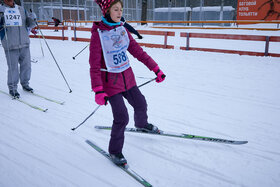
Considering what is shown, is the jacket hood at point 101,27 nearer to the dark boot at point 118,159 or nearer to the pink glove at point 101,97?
the pink glove at point 101,97

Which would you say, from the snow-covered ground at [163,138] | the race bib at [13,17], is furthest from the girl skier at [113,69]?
the race bib at [13,17]

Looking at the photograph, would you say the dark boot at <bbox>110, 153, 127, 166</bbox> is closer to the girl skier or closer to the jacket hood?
the girl skier

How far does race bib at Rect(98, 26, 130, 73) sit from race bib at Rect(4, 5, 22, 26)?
2.86m

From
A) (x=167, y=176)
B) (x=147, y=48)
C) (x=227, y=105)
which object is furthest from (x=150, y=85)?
(x=147, y=48)

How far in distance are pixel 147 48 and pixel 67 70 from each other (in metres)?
5.09

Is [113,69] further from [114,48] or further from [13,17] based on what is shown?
[13,17]

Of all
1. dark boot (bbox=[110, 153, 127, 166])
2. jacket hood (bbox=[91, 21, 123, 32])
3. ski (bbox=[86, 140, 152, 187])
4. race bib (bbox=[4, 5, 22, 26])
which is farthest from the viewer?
race bib (bbox=[4, 5, 22, 26])

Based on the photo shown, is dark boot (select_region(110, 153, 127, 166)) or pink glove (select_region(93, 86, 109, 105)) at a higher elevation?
pink glove (select_region(93, 86, 109, 105))

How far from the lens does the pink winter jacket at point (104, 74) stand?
2.23m

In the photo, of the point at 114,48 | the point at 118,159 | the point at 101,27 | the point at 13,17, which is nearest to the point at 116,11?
the point at 101,27

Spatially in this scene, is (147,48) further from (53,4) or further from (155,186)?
(53,4)

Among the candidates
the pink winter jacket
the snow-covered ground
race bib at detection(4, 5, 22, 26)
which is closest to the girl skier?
the pink winter jacket

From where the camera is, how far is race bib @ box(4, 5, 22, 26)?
410 centimetres

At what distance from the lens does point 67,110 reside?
4.02 meters
